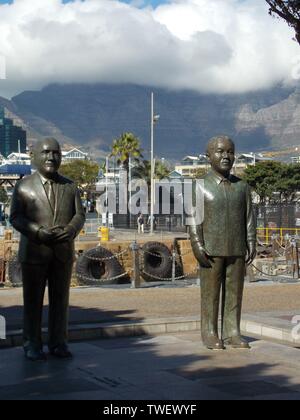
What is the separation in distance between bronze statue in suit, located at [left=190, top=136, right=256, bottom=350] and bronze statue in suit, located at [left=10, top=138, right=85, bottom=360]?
1460 millimetres

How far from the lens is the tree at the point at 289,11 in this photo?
1900 cm

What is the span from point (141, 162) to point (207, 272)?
70.6 metres

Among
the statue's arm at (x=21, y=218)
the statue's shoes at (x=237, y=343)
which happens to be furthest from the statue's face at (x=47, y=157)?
the statue's shoes at (x=237, y=343)

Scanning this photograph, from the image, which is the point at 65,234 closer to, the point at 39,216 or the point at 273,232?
the point at 39,216

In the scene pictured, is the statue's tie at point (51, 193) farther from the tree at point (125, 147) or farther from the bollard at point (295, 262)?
the tree at point (125, 147)

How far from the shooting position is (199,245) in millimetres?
8609

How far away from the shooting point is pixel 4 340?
30.9 ft

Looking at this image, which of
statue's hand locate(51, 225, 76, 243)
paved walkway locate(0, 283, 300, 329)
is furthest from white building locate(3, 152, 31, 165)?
statue's hand locate(51, 225, 76, 243)

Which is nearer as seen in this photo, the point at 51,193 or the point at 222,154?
the point at 51,193

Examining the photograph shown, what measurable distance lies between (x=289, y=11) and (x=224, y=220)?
1209cm

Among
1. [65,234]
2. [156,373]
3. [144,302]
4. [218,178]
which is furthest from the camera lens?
[144,302]

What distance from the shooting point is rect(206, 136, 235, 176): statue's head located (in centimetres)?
863

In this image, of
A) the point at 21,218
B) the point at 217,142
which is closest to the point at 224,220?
the point at 217,142

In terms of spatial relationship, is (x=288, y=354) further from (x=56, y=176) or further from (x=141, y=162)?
(x=141, y=162)
